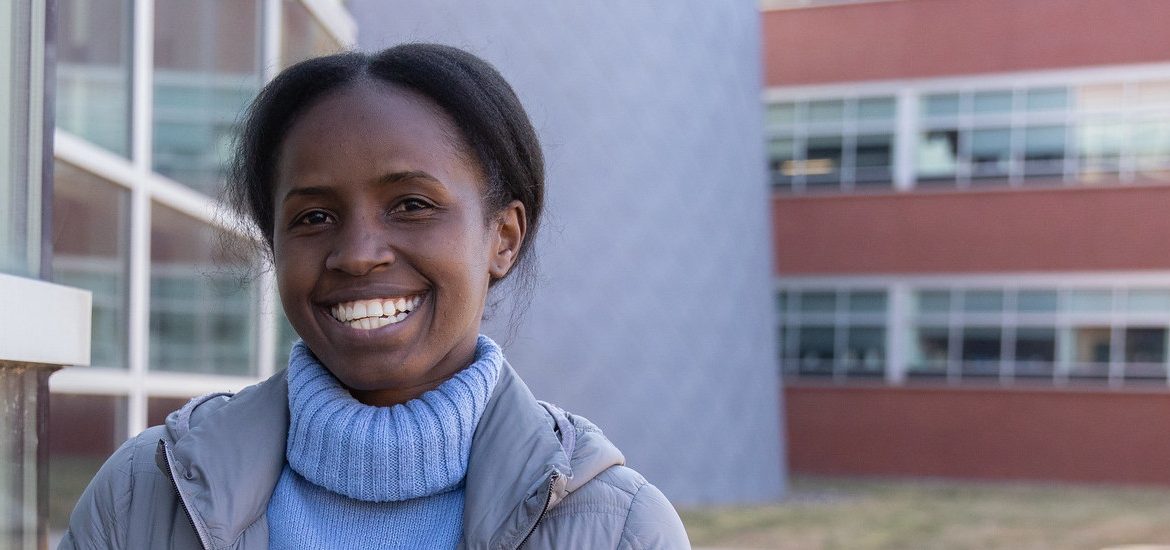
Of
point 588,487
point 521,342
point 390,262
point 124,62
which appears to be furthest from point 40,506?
point 521,342

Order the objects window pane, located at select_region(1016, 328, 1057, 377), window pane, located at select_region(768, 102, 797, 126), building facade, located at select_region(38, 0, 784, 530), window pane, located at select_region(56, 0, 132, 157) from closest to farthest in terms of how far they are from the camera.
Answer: window pane, located at select_region(56, 0, 132, 157) < building facade, located at select_region(38, 0, 784, 530) < window pane, located at select_region(1016, 328, 1057, 377) < window pane, located at select_region(768, 102, 797, 126)

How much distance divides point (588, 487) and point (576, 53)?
10.2m

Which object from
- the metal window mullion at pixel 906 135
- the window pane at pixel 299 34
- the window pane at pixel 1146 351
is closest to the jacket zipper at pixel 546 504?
the window pane at pixel 299 34

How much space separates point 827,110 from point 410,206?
57.5 feet

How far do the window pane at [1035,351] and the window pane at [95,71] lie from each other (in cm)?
1550

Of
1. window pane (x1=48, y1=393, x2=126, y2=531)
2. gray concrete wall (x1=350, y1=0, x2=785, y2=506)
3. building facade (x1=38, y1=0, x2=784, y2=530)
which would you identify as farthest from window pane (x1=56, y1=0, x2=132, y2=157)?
gray concrete wall (x1=350, y1=0, x2=785, y2=506)

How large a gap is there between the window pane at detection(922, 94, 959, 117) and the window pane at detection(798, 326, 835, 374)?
3483 mm

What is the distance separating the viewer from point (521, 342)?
10711 mm

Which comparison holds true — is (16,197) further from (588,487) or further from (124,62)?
(124,62)

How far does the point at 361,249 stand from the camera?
160 centimetres

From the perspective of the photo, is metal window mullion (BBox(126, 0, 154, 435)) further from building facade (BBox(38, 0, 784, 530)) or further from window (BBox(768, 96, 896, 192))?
window (BBox(768, 96, 896, 192))

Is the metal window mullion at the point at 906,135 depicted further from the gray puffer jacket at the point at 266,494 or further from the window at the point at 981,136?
the gray puffer jacket at the point at 266,494

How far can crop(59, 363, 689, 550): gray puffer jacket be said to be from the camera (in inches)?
60.7

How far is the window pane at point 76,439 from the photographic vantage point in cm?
354
